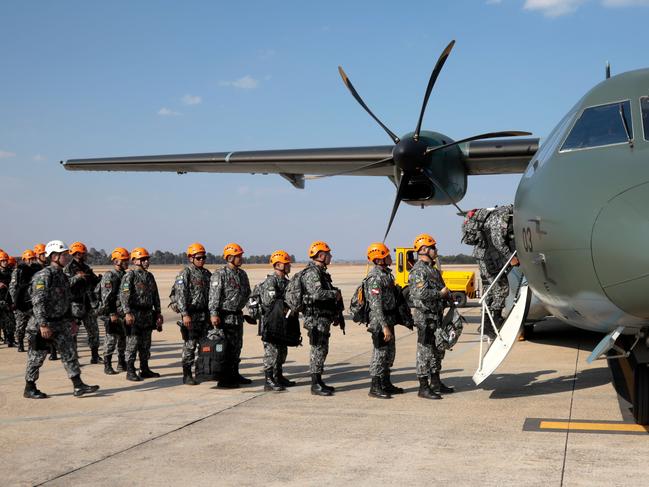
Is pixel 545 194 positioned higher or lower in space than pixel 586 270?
higher

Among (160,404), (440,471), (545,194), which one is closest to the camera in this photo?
(440,471)

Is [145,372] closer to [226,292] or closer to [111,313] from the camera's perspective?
[111,313]

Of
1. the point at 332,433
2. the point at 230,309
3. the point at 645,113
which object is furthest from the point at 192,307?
the point at 645,113

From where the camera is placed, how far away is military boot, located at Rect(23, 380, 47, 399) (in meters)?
7.34

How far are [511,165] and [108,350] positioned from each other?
28.0ft

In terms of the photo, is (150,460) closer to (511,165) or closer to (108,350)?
(108,350)

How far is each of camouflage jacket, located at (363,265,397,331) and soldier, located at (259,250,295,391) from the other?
1154mm

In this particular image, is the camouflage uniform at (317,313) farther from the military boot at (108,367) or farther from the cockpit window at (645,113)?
the cockpit window at (645,113)

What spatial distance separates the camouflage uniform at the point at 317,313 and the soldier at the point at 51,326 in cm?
270

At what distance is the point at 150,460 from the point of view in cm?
487

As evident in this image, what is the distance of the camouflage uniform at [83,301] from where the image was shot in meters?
10.2

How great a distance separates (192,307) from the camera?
27.7 feet

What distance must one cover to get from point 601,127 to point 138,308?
21.2 ft

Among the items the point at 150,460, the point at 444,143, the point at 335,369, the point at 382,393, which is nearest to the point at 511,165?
the point at 444,143
